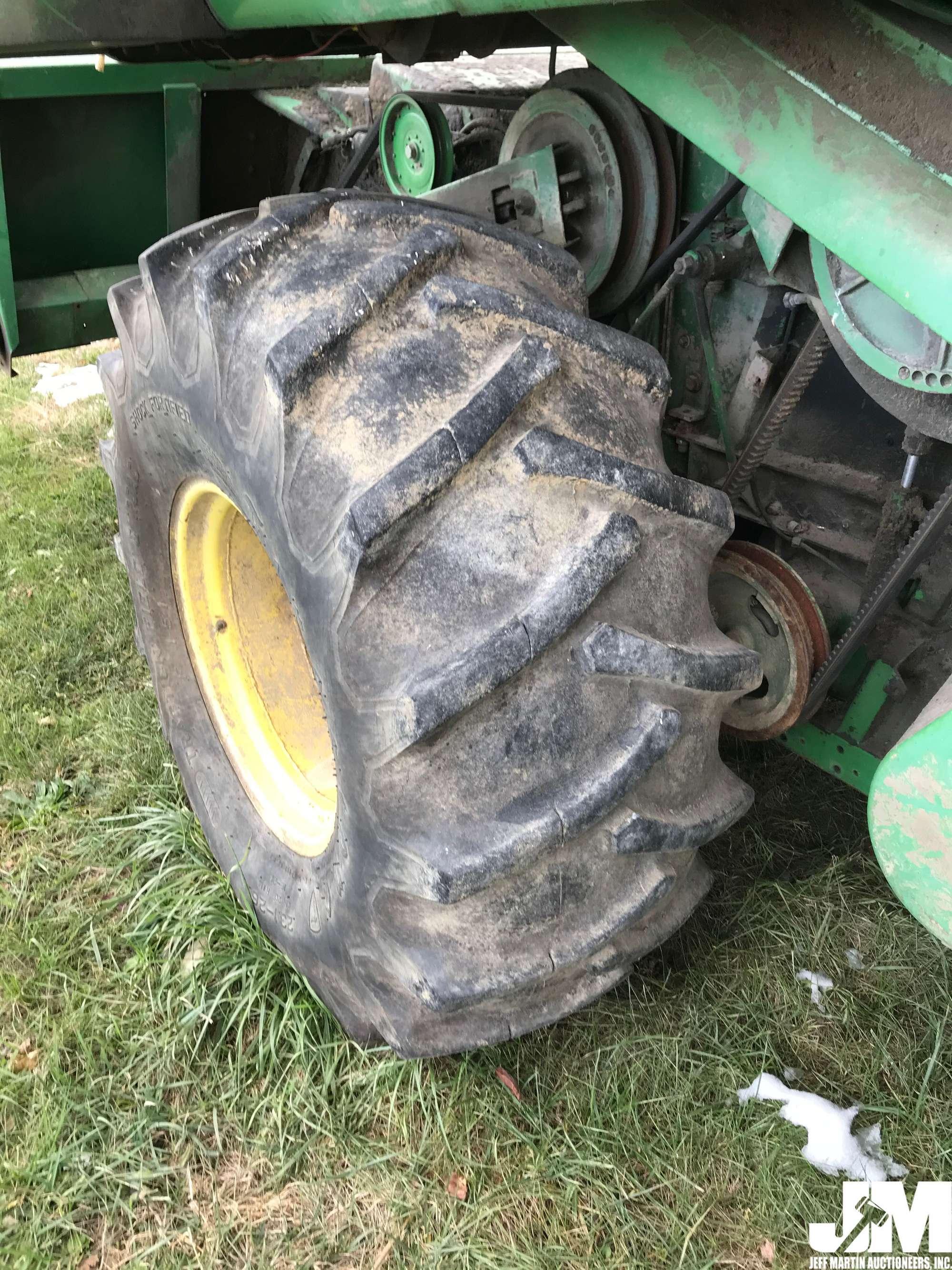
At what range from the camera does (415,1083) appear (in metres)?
1.69

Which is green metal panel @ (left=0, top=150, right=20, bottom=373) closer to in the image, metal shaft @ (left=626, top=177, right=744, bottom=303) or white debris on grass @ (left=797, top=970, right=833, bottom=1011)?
metal shaft @ (left=626, top=177, right=744, bottom=303)

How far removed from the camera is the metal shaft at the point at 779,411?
1.54 metres

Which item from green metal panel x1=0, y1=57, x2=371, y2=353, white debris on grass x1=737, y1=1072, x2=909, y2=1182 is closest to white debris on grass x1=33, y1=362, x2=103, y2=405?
green metal panel x1=0, y1=57, x2=371, y2=353

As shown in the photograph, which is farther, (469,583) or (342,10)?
(342,10)

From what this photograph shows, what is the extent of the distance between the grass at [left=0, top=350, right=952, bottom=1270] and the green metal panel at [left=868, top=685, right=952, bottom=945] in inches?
26.7

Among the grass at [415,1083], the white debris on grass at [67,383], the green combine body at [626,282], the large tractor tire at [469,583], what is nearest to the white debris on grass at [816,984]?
the grass at [415,1083]

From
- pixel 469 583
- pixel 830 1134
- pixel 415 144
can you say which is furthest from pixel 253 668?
pixel 830 1134

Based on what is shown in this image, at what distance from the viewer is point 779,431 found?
1.65 m

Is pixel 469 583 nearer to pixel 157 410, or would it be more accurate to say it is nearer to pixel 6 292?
pixel 157 410

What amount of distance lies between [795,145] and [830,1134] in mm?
1430

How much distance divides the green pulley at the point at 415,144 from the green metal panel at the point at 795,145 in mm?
886

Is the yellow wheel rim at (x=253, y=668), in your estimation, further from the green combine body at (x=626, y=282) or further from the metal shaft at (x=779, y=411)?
the metal shaft at (x=779, y=411)

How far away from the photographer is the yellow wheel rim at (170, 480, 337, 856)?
6.42 ft

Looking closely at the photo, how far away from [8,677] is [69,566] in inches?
22.7
